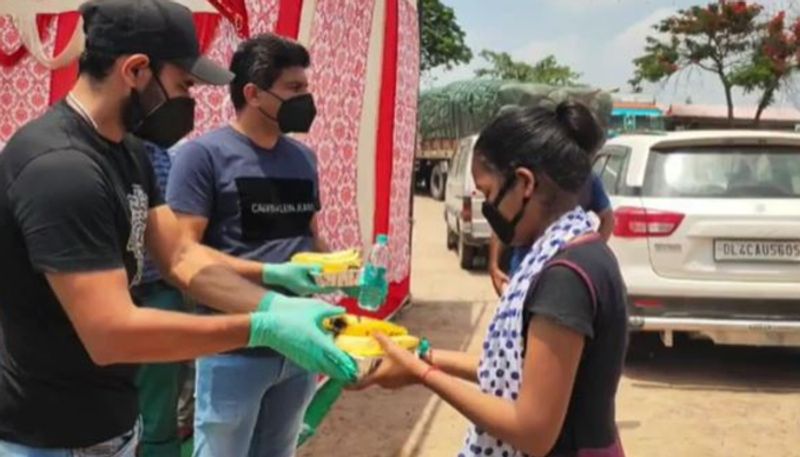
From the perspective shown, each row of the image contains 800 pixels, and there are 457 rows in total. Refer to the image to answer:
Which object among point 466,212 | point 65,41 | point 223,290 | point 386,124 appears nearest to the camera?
point 223,290

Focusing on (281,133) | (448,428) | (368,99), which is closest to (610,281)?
(281,133)

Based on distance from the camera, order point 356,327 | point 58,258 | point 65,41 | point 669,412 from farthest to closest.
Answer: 1. point 669,412
2. point 65,41
3. point 356,327
4. point 58,258

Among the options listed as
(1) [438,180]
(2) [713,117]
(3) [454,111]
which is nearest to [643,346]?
(3) [454,111]

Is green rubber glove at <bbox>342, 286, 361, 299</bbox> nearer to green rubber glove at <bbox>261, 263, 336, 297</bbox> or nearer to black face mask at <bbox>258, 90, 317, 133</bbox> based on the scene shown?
green rubber glove at <bbox>261, 263, 336, 297</bbox>

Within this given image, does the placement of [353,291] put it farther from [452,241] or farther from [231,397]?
[452,241]

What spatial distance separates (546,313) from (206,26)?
3.44m

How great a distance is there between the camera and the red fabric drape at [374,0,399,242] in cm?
686

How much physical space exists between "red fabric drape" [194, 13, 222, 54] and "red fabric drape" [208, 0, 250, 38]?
336 mm

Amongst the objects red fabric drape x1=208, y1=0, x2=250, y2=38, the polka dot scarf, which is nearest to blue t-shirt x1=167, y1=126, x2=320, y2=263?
the polka dot scarf

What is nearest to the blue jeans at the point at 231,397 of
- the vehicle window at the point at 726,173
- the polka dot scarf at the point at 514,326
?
the polka dot scarf at the point at 514,326

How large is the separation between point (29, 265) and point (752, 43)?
30.0 metres

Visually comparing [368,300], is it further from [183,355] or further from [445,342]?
[445,342]

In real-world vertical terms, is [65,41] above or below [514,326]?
Result: above

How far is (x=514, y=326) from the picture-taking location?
183 cm
